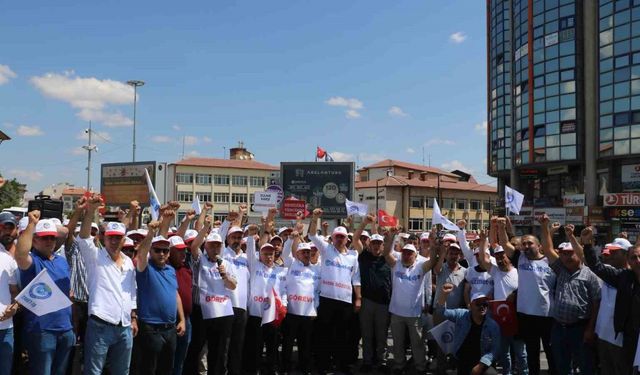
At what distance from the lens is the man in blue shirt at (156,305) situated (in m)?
5.62

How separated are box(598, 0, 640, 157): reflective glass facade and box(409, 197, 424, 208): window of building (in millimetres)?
38891

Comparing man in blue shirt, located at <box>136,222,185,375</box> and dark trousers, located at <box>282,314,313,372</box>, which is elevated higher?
man in blue shirt, located at <box>136,222,185,375</box>

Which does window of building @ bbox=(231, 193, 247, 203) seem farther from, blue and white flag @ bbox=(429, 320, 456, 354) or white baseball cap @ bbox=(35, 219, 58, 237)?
white baseball cap @ bbox=(35, 219, 58, 237)

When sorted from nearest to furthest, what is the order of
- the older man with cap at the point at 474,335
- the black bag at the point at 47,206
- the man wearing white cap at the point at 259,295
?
the older man with cap at the point at 474,335 → the man wearing white cap at the point at 259,295 → the black bag at the point at 47,206

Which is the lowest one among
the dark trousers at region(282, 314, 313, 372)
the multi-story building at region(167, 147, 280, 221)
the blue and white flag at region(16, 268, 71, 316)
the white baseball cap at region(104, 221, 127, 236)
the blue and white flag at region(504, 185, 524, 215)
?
the dark trousers at region(282, 314, 313, 372)

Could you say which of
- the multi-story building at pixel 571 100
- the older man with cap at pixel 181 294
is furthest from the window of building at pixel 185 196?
the older man with cap at pixel 181 294

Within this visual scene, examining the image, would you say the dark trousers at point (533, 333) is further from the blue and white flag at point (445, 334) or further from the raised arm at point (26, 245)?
the raised arm at point (26, 245)

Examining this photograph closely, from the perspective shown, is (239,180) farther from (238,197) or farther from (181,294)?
(181,294)

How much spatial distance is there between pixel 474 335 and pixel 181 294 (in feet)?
11.7

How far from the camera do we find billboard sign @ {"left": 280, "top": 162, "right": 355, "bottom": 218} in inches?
1222

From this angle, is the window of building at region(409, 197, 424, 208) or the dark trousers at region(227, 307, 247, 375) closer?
the dark trousers at region(227, 307, 247, 375)

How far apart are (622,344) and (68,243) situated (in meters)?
5.81

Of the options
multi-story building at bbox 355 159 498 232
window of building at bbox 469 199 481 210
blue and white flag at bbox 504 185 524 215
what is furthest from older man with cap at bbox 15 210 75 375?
window of building at bbox 469 199 481 210

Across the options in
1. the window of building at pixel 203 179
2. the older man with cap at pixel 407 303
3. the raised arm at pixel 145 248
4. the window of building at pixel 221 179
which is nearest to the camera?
the raised arm at pixel 145 248
